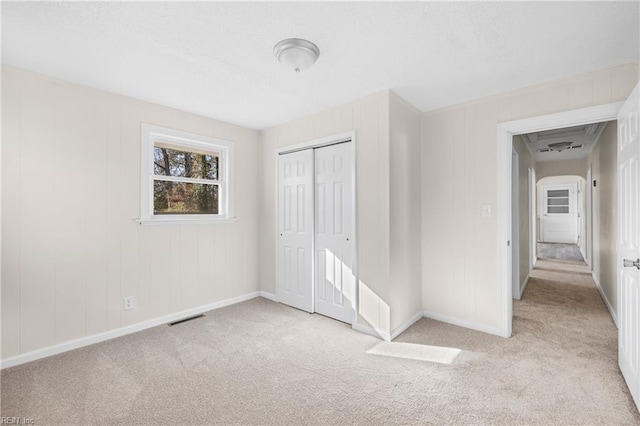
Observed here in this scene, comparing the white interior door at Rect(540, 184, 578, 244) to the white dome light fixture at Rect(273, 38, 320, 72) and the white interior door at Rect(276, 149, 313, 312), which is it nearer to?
the white interior door at Rect(276, 149, 313, 312)

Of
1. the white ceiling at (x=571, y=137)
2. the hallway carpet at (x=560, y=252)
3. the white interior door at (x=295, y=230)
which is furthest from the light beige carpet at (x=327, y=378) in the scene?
the hallway carpet at (x=560, y=252)

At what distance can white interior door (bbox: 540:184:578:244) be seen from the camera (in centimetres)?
983

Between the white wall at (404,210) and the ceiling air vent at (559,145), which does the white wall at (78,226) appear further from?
the ceiling air vent at (559,145)

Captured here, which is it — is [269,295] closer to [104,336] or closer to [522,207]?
[104,336]

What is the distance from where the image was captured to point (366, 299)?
314 cm

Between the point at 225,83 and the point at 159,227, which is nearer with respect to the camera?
the point at 225,83

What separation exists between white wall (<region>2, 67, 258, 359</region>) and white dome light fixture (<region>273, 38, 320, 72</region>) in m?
1.88

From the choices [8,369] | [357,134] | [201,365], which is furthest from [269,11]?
[8,369]

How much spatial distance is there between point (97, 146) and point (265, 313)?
2.47m

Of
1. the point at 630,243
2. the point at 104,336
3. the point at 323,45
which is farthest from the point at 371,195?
the point at 104,336

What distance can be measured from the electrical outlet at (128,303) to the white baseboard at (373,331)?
228cm

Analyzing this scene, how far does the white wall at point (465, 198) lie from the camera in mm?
2945

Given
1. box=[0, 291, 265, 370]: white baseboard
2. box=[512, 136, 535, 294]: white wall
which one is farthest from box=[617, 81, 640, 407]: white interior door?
box=[0, 291, 265, 370]: white baseboard

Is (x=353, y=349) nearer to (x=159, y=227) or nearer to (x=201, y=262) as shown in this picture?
(x=201, y=262)
